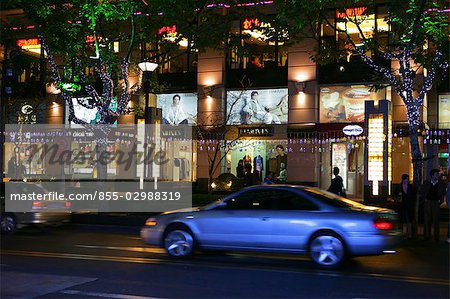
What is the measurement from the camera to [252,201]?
1060 cm

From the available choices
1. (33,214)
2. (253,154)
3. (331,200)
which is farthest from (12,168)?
(331,200)

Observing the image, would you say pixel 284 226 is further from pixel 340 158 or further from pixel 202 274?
pixel 340 158

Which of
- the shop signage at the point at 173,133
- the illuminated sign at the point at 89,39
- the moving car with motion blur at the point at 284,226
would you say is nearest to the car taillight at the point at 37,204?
the moving car with motion blur at the point at 284,226

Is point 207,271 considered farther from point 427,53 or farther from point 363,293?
point 427,53

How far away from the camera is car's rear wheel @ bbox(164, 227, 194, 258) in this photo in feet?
35.8

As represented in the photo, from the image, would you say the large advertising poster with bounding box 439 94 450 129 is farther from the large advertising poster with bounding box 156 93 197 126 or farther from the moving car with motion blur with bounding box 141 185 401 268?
the moving car with motion blur with bounding box 141 185 401 268

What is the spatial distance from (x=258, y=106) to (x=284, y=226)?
19.0 m

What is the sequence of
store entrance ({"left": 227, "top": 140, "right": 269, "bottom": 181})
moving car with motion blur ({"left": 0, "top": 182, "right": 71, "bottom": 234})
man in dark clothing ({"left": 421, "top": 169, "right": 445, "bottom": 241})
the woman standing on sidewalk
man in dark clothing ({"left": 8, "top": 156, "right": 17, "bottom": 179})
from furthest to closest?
man in dark clothing ({"left": 8, "top": 156, "right": 17, "bottom": 179})
store entrance ({"left": 227, "top": 140, "right": 269, "bottom": 181})
moving car with motion blur ({"left": 0, "top": 182, "right": 71, "bottom": 234})
the woman standing on sidewalk
man in dark clothing ({"left": 421, "top": 169, "right": 445, "bottom": 241})

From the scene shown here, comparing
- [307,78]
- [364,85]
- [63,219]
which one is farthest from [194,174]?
[63,219]

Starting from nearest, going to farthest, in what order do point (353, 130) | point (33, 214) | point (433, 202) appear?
1. point (433, 202)
2. point (33, 214)
3. point (353, 130)

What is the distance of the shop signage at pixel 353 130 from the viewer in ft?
82.6

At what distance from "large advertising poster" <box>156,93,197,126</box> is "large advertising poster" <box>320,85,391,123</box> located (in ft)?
23.0

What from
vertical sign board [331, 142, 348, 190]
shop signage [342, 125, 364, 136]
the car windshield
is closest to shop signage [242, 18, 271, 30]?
shop signage [342, 125, 364, 136]

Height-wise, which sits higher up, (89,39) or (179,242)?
(89,39)
